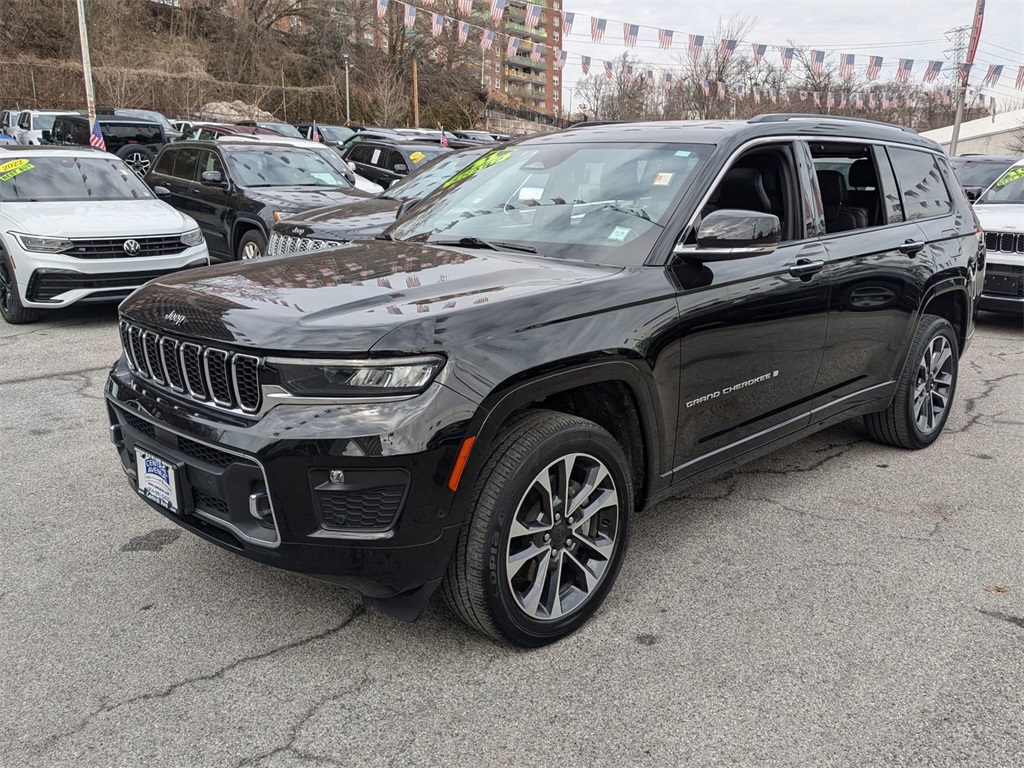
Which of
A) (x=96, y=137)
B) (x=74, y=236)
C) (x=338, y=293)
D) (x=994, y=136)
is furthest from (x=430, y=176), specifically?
(x=994, y=136)

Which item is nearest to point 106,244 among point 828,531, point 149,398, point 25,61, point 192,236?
point 192,236

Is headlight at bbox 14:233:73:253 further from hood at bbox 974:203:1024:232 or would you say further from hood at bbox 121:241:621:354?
hood at bbox 974:203:1024:232

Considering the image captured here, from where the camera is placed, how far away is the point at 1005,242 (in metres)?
8.76

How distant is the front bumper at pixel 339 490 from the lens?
2.50 meters

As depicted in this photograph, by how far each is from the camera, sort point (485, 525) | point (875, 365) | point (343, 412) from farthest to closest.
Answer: point (875, 365)
point (485, 525)
point (343, 412)

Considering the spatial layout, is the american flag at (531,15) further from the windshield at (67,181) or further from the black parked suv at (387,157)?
the windshield at (67,181)

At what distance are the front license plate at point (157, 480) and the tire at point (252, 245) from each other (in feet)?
22.7

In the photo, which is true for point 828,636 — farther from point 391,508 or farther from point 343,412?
point 343,412

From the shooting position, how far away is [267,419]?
2582 mm

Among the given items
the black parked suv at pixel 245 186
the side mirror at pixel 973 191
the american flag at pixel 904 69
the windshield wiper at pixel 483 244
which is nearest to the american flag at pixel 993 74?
the american flag at pixel 904 69

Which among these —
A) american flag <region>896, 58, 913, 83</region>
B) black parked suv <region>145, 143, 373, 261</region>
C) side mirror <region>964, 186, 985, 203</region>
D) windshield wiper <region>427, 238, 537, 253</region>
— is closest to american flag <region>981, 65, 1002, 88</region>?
american flag <region>896, 58, 913, 83</region>

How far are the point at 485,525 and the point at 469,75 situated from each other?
59.2 metres

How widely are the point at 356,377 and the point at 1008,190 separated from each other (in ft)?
32.6

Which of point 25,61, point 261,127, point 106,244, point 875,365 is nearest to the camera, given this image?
point 875,365
